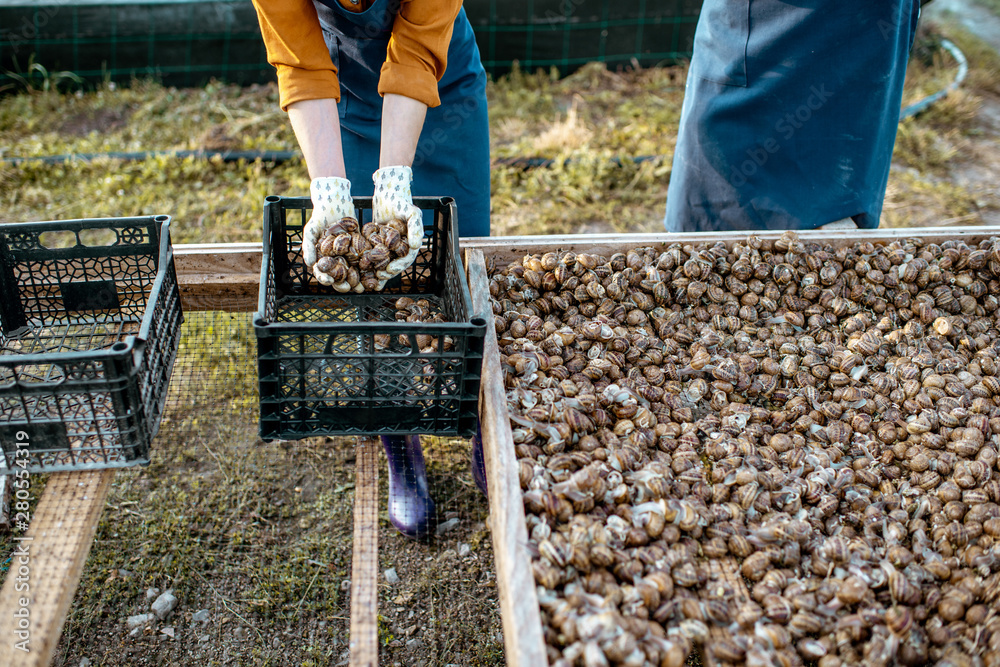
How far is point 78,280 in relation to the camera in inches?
90.8

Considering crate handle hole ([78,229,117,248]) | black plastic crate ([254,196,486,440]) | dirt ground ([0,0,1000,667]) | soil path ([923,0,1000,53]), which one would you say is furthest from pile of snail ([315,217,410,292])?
soil path ([923,0,1000,53])

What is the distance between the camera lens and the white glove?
2.26 m

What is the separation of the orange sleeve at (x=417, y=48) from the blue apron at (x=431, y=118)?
0.79 ft

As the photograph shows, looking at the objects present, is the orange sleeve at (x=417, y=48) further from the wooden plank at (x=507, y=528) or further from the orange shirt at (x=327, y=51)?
the wooden plank at (x=507, y=528)

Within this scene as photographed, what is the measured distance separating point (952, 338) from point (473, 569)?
2.07 m

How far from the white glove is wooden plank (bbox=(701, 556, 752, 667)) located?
4.68 ft

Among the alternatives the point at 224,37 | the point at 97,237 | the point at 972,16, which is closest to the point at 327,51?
the point at 97,237

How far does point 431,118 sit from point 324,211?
3.06 ft

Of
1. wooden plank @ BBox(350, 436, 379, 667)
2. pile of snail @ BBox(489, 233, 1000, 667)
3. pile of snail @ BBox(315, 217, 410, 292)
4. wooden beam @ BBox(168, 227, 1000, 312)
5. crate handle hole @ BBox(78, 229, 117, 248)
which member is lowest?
crate handle hole @ BBox(78, 229, 117, 248)

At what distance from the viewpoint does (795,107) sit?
3.01 meters

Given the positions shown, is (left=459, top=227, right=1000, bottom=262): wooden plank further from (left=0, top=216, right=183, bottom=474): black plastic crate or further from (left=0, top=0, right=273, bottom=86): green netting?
(left=0, top=0, right=273, bottom=86): green netting

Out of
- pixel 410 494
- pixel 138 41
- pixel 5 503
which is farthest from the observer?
pixel 138 41

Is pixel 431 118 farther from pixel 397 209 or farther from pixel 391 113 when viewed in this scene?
pixel 397 209

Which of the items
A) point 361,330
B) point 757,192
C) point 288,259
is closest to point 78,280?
point 288,259
